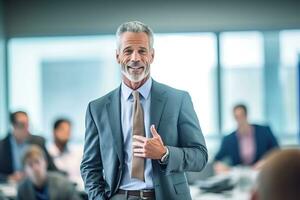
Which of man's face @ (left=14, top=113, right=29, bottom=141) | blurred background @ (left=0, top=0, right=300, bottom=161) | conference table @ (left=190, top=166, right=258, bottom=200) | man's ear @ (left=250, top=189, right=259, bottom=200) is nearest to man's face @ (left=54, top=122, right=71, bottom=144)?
man's face @ (left=14, top=113, right=29, bottom=141)

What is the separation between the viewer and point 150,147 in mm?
1811

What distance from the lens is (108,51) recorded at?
773 centimetres

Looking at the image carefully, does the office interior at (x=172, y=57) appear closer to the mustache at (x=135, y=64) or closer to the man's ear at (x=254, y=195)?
the mustache at (x=135, y=64)

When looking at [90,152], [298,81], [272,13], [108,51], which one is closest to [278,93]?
[298,81]

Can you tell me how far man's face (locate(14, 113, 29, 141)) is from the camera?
5.56 m

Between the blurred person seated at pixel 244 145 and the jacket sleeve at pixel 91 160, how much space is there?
3.87 metres

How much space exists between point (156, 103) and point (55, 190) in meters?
2.78

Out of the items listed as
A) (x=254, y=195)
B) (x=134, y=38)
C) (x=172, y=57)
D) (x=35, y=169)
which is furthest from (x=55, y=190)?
(x=254, y=195)

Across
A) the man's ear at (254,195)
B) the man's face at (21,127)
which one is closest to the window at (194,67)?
the man's face at (21,127)

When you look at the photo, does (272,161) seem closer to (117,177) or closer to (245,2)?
(117,177)

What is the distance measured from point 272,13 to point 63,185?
13.7 feet

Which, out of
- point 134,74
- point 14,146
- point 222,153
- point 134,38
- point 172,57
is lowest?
point 222,153

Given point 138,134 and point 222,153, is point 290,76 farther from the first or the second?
point 138,134

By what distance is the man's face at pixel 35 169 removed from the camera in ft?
15.0
